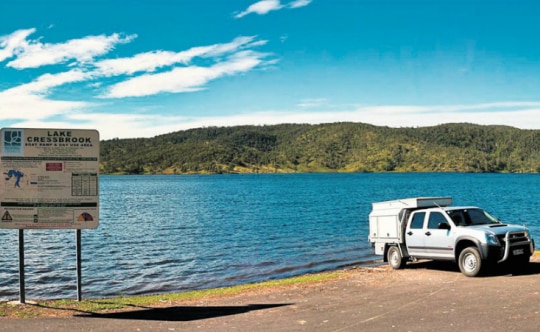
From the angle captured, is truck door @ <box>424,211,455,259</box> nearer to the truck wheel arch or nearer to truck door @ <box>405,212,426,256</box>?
the truck wheel arch

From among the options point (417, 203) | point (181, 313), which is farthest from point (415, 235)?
point (181, 313)

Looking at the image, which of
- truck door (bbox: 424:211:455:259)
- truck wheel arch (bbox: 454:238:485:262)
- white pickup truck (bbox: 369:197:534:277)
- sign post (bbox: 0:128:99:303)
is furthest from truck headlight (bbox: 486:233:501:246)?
sign post (bbox: 0:128:99:303)

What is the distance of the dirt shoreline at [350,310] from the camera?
428 inches

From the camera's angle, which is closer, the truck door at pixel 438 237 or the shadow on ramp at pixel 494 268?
the shadow on ramp at pixel 494 268

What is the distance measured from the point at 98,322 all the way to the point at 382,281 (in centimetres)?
887

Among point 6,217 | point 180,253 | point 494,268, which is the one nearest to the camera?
point 6,217

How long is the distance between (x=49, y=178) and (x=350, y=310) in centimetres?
796

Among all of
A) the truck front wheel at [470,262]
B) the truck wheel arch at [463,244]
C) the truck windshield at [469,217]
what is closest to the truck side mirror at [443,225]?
the truck windshield at [469,217]

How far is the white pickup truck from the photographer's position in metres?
16.5

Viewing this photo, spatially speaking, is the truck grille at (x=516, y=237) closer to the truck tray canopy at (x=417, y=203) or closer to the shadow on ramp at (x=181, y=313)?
the truck tray canopy at (x=417, y=203)

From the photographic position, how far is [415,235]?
18.8 m

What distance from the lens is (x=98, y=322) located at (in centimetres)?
1152

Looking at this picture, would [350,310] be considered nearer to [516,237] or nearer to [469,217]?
[516,237]

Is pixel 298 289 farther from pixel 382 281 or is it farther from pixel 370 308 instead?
pixel 370 308
